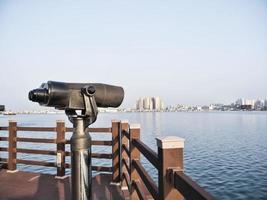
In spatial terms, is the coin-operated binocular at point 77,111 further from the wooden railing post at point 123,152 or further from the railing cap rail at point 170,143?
the wooden railing post at point 123,152

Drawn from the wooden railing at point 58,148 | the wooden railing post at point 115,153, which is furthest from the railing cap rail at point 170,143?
the wooden railing at point 58,148

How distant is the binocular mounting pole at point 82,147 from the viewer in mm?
1846

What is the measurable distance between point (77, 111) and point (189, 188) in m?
1.03

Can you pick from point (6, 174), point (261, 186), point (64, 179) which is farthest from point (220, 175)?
point (6, 174)

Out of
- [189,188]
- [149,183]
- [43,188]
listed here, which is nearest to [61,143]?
[43,188]

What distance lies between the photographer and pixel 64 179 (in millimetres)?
5234

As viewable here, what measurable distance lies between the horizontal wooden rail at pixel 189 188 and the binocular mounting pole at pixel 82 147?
689 millimetres

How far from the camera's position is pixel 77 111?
75.9 inches

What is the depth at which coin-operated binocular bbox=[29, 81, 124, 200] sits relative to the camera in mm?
1805

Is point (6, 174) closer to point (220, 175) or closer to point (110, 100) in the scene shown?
point (110, 100)

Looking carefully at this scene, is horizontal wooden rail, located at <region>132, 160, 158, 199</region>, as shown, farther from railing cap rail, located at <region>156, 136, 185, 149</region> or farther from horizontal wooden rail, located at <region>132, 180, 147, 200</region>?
railing cap rail, located at <region>156, 136, 185, 149</region>

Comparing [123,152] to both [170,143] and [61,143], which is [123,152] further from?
[170,143]

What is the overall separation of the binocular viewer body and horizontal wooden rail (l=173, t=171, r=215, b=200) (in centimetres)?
84

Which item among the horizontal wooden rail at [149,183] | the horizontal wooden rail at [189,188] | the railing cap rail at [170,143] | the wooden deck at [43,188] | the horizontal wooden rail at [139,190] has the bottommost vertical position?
the wooden deck at [43,188]
